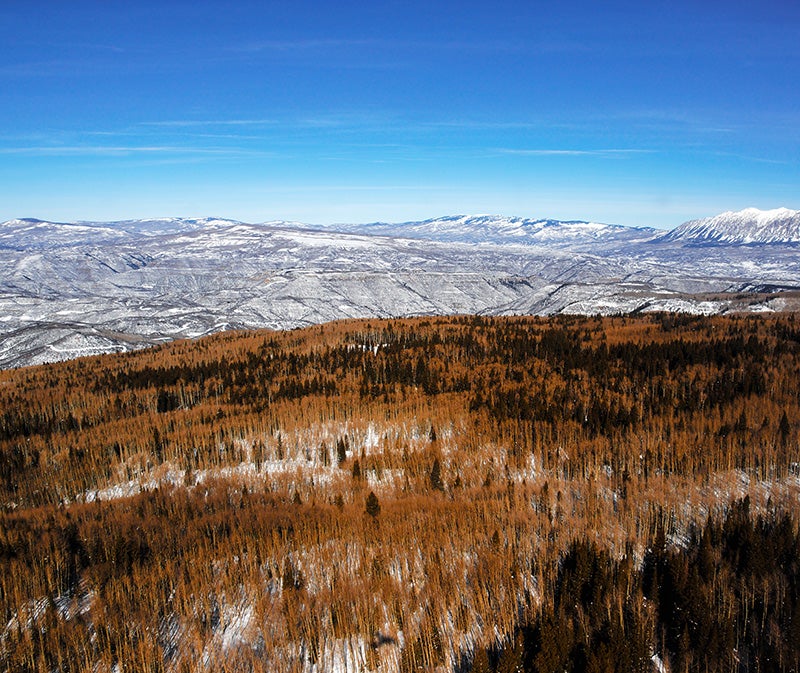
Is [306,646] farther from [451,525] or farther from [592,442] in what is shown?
[592,442]

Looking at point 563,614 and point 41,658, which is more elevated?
point 563,614

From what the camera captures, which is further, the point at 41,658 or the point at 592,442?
the point at 592,442

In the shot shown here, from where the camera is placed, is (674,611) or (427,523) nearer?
(674,611)

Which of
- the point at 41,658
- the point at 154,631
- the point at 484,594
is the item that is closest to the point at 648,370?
the point at 484,594

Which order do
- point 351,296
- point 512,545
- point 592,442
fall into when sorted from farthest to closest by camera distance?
point 351,296 → point 592,442 → point 512,545

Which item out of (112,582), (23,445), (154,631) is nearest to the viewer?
(154,631)

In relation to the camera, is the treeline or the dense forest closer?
the treeline

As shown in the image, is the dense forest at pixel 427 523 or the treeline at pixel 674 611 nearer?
the treeline at pixel 674 611

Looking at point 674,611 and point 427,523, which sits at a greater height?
point 674,611
